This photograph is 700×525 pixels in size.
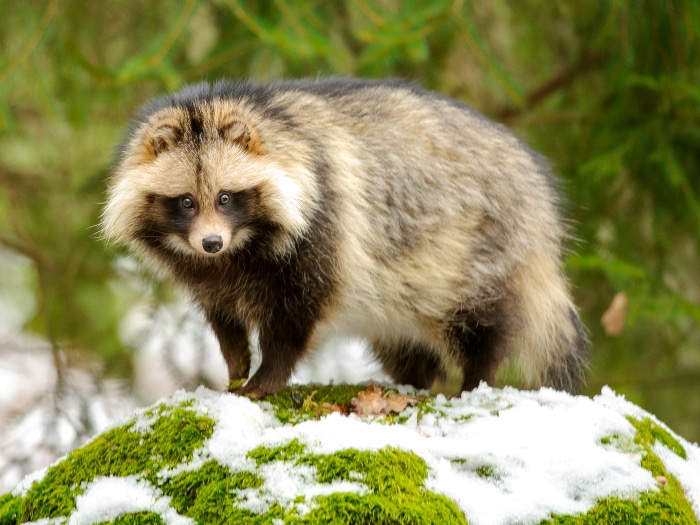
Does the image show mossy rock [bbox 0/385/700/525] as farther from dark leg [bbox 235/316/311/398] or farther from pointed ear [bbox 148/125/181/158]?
pointed ear [bbox 148/125/181/158]

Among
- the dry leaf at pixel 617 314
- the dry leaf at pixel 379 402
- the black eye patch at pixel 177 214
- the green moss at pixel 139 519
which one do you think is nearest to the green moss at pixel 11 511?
the green moss at pixel 139 519

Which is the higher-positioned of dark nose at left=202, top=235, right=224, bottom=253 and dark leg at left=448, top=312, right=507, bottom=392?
dark nose at left=202, top=235, right=224, bottom=253

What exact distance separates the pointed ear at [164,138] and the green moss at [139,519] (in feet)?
6.07

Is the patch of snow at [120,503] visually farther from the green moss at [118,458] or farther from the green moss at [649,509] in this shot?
the green moss at [649,509]

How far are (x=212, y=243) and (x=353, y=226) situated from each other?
856mm

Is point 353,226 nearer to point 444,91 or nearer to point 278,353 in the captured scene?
point 278,353

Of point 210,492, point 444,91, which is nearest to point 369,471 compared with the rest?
point 210,492

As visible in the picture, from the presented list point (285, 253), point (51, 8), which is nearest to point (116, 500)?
point (285, 253)

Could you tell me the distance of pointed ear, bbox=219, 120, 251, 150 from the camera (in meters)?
4.12

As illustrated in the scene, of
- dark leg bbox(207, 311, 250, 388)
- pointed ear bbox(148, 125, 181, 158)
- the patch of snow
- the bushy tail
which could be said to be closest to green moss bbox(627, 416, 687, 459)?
the bushy tail

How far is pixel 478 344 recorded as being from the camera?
4844 millimetres

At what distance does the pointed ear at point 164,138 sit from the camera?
411cm

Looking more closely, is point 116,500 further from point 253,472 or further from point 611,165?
point 611,165

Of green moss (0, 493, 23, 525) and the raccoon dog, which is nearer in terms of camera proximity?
green moss (0, 493, 23, 525)
